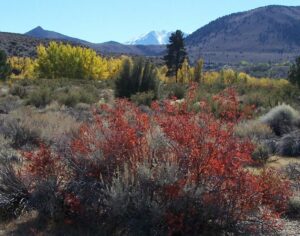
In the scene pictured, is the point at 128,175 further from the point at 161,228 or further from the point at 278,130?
the point at 278,130

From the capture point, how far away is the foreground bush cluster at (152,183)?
5.51 m

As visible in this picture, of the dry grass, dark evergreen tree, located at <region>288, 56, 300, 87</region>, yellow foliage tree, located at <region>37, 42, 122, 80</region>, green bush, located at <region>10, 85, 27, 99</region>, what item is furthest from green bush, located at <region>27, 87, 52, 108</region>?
yellow foliage tree, located at <region>37, 42, 122, 80</region>

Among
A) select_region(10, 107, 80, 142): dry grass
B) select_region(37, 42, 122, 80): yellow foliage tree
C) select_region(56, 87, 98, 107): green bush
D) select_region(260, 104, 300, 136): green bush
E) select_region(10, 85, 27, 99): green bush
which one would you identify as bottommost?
select_region(37, 42, 122, 80): yellow foliage tree

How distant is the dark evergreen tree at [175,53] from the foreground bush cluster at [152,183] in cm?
6503

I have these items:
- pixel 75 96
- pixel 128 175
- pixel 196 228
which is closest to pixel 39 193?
pixel 128 175

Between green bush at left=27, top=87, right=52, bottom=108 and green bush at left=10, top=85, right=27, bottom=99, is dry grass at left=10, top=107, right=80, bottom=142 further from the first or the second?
green bush at left=10, top=85, right=27, bottom=99

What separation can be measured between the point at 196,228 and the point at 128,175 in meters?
0.94

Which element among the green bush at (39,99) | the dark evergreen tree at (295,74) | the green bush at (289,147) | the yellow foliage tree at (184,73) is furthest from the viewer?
the yellow foliage tree at (184,73)

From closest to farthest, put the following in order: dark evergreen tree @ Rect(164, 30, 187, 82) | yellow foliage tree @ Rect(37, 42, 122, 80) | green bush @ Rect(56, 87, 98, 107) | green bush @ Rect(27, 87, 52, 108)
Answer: green bush @ Rect(27, 87, 52, 108) < green bush @ Rect(56, 87, 98, 107) < yellow foliage tree @ Rect(37, 42, 122, 80) < dark evergreen tree @ Rect(164, 30, 187, 82)

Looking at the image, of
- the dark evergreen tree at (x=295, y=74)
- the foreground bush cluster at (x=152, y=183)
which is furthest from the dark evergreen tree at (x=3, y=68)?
the foreground bush cluster at (x=152, y=183)

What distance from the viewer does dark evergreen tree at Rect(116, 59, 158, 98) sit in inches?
1025

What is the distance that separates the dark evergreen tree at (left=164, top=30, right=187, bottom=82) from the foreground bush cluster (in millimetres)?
65028

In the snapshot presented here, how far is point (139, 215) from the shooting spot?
220 inches

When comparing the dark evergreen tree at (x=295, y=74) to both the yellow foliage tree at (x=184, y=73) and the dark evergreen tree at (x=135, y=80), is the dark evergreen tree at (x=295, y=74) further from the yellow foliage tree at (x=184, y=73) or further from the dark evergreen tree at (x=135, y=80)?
the yellow foliage tree at (x=184, y=73)
